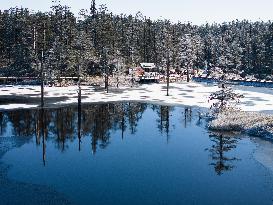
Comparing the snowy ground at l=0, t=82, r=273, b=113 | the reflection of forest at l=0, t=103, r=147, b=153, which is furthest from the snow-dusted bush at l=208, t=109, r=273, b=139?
the reflection of forest at l=0, t=103, r=147, b=153

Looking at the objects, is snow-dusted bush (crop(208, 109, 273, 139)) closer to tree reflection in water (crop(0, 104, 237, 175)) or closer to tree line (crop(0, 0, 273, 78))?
tree reflection in water (crop(0, 104, 237, 175))

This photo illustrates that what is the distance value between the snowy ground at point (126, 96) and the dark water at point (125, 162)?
1127 cm

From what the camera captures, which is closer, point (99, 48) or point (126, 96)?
point (126, 96)

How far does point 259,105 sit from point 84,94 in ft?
111

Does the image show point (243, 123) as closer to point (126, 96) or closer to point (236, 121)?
point (236, 121)

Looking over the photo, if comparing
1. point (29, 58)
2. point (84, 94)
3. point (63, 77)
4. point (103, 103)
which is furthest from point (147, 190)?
point (29, 58)

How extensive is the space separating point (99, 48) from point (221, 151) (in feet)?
239

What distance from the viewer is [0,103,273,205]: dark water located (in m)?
27.4

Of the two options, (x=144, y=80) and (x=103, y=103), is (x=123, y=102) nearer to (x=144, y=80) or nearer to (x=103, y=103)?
(x=103, y=103)

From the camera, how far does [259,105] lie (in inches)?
2537

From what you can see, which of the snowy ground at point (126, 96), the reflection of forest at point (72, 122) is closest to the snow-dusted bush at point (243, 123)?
the snowy ground at point (126, 96)

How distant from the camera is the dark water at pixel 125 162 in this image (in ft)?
90.0

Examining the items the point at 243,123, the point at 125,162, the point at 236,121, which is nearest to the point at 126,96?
the point at 236,121

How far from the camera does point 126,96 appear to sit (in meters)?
77.3
